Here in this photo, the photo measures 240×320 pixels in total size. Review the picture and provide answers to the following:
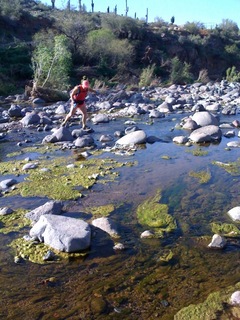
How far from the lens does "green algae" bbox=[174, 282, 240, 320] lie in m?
3.52

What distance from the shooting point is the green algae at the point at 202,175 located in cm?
744

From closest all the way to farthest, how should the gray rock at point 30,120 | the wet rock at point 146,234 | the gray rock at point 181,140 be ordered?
1. the wet rock at point 146,234
2. the gray rock at point 181,140
3. the gray rock at point 30,120

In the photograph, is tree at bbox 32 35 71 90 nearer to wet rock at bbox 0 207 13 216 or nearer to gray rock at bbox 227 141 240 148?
gray rock at bbox 227 141 240 148

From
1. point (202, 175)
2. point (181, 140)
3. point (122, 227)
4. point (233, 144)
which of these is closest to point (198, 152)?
point (181, 140)

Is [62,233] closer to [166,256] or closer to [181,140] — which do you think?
[166,256]

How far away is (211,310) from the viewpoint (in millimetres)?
3602

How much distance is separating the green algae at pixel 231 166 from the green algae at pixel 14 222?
15.0 feet

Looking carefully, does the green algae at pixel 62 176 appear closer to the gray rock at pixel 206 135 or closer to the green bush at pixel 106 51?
the gray rock at pixel 206 135

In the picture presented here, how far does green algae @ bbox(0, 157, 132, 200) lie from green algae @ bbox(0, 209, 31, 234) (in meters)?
0.83

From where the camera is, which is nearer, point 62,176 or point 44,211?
point 44,211

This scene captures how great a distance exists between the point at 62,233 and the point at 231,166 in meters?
5.06

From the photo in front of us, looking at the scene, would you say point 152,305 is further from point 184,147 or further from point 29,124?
point 29,124

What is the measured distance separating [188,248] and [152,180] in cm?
279

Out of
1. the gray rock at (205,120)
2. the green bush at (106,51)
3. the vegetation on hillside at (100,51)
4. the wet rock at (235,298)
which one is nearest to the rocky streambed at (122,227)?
the wet rock at (235,298)
